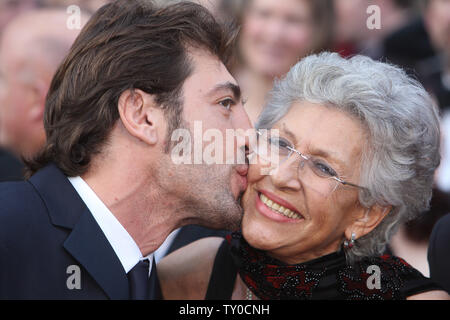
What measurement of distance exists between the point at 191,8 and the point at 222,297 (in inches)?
63.2

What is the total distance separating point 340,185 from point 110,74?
4.23 feet

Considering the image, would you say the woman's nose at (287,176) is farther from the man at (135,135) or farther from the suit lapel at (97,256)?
the suit lapel at (97,256)

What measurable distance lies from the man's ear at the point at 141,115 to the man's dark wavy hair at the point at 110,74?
1.3 inches

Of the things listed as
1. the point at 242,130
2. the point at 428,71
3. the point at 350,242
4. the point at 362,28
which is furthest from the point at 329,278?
the point at 362,28

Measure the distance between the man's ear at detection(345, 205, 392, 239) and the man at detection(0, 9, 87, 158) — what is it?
247 cm

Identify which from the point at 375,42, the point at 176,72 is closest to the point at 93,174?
the point at 176,72

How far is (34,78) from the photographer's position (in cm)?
462

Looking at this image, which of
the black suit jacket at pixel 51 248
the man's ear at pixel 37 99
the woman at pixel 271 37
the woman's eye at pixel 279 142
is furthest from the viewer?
the woman at pixel 271 37

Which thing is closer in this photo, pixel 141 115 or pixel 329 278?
pixel 141 115

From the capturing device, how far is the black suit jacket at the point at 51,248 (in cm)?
257

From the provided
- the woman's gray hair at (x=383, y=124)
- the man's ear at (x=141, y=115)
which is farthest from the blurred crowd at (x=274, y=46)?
the man's ear at (x=141, y=115)

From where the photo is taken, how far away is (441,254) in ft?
10.8

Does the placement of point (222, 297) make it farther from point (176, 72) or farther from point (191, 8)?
point (191, 8)

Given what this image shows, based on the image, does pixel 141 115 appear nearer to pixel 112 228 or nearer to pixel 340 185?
pixel 112 228
